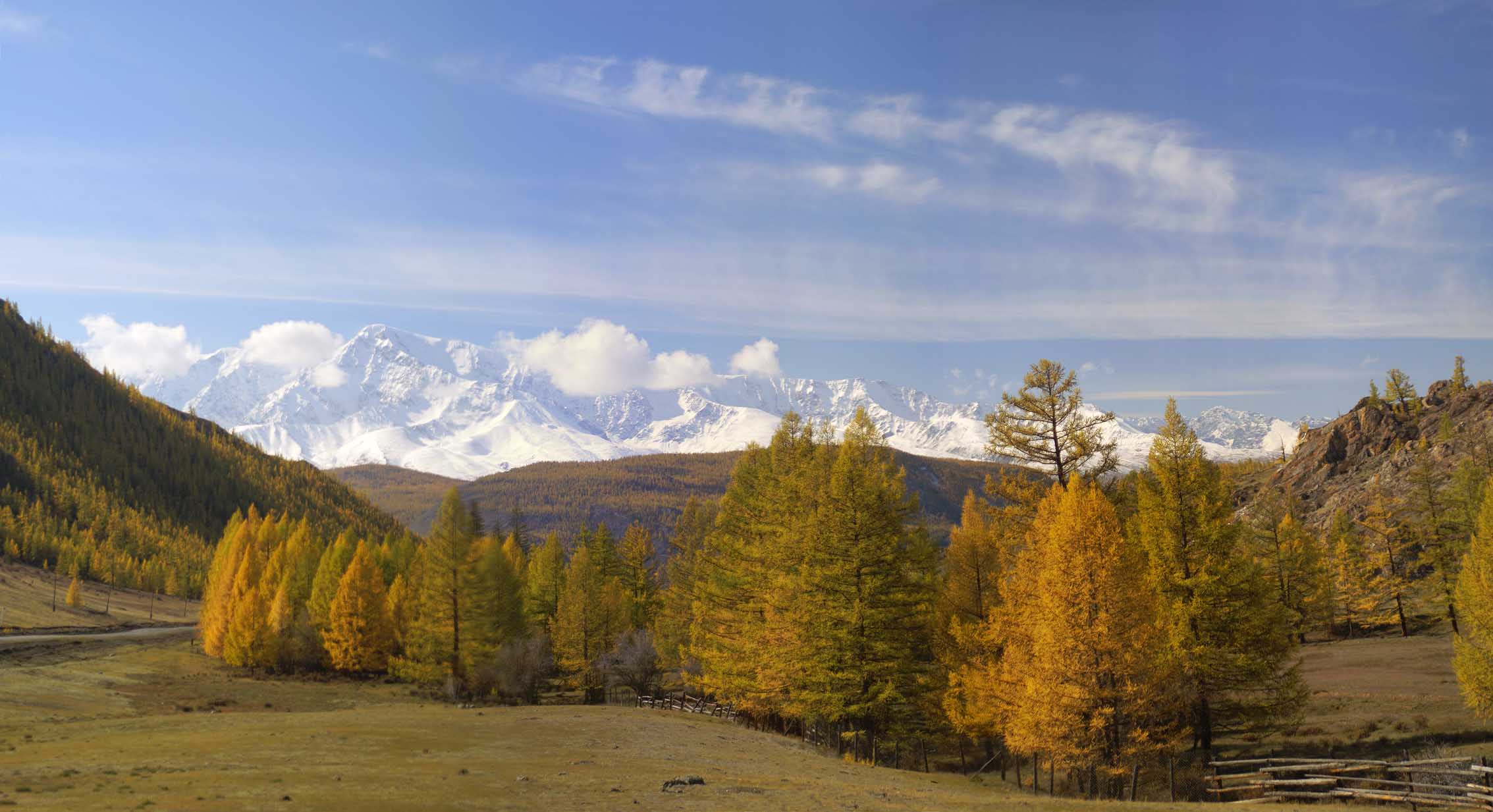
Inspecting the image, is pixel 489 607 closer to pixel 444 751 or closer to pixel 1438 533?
pixel 444 751

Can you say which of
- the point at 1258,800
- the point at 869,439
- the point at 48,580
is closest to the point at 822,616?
the point at 869,439

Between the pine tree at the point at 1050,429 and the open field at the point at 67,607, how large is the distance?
308 feet

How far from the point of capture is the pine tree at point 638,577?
80.7 meters

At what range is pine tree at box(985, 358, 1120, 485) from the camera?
3516 cm

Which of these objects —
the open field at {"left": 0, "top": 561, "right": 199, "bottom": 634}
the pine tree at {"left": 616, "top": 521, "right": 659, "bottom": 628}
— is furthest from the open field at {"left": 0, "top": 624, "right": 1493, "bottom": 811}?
the open field at {"left": 0, "top": 561, "right": 199, "bottom": 634}

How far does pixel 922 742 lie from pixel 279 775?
99.3 feet

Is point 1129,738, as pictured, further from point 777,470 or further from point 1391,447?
point 1391,447

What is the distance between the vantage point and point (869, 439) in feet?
137

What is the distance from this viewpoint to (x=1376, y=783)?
91.7 ft

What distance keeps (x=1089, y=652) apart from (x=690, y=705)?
37334mm

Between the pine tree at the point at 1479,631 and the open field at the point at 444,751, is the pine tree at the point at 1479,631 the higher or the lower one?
the higher one

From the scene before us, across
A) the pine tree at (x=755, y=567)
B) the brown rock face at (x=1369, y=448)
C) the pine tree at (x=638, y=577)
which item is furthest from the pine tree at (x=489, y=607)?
the brown rock face at (x=1369, y=448)

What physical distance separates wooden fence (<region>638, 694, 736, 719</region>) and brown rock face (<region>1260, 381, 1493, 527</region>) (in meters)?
97.3

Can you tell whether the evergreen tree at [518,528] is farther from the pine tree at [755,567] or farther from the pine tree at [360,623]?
the pine tree at [755,567]
